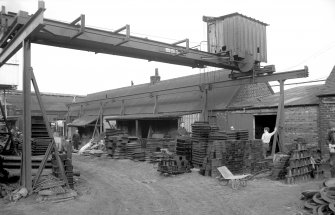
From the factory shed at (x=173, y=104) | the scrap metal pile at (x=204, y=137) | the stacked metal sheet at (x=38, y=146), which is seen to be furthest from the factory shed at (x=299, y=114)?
the stacked metal sheet at (x=38, y=146)

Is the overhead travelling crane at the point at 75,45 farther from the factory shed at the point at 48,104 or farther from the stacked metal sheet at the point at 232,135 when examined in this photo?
the factory shed at the point at 48,104

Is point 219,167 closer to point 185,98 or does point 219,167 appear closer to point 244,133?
point 244,133

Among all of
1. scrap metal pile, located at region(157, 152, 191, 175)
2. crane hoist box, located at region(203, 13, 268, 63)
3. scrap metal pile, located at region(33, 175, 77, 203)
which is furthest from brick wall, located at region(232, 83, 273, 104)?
scrap metal pile, located at region(33, 175, 77, 203)

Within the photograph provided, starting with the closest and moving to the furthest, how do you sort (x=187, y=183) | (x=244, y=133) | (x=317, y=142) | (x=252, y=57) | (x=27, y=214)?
1. (x=27, y=214)
2. (x=187, y=183)
3. (x=244, y=133)
4. (x=317, y=142)
5. (x=252, y=57)

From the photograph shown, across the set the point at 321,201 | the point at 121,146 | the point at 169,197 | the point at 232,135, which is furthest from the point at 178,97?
the point at 321,201

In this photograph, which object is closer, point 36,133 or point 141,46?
point 36,133

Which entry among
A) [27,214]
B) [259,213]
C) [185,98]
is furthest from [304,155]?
[185,98]

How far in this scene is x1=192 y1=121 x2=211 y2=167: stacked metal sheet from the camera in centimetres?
1365

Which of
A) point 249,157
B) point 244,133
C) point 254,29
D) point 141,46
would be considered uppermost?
point 254,29

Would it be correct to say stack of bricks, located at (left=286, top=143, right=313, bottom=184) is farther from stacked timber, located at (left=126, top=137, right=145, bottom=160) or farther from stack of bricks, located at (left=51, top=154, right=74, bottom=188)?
stacked timber, located at (left=126, top=137, right=145, bottom=160)

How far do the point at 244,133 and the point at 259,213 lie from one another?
6.67m

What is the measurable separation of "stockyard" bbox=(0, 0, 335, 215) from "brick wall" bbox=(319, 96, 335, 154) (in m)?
0.05

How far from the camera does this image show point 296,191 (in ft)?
32.2

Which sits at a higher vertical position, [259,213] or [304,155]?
[304,155]
